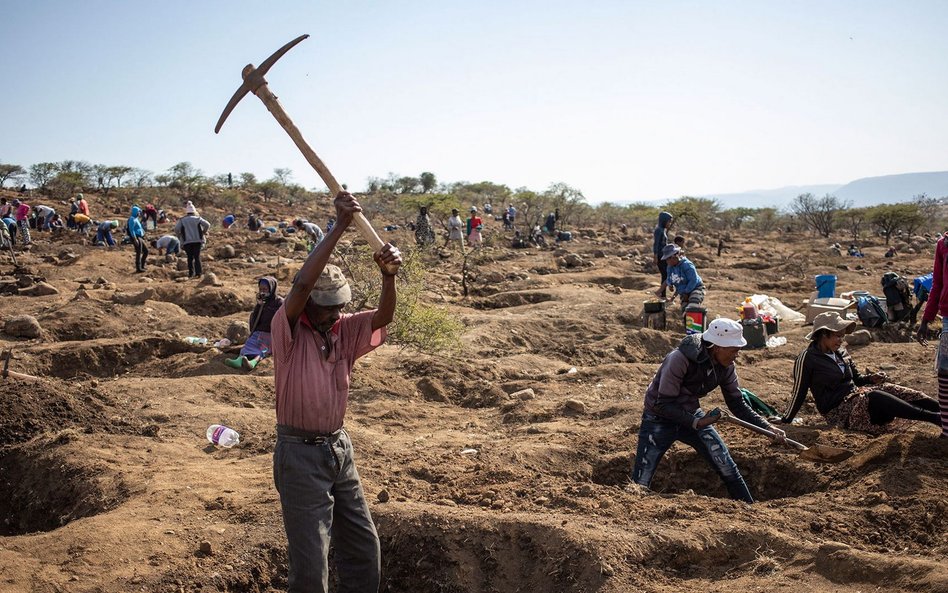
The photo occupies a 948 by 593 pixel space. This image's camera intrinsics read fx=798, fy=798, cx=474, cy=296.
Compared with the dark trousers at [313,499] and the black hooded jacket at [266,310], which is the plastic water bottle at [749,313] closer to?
the black hooded jacket at [266,310]

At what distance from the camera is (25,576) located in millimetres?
3646

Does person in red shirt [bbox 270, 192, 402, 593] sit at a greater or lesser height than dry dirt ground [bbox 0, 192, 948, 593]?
greater

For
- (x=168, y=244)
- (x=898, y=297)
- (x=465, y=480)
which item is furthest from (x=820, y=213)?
(x=465, y=480)

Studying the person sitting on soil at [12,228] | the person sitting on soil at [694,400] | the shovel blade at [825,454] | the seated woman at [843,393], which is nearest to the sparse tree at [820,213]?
the person sitting on soil at [12,228]

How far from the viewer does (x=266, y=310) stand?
24.8ft

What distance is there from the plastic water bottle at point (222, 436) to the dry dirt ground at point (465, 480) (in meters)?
0.07

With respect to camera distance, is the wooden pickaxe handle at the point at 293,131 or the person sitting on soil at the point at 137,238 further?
the person sitting on soil at the point at 137,238

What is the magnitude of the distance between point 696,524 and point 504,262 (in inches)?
582

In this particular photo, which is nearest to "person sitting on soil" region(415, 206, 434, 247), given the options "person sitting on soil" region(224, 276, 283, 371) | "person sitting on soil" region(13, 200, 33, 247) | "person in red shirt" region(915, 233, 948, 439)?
"person sitting on soil" region(224, 276, 283, 371)

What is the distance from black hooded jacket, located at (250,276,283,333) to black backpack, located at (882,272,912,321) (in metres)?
7.28

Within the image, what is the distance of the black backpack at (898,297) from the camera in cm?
982

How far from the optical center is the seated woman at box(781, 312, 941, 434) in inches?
208

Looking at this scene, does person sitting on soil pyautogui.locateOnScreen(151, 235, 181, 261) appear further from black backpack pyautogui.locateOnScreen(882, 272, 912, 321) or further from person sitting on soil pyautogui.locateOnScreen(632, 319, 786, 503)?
person sitting on soil pyautogui.locateOnScreen(632, 319, 786, 503)

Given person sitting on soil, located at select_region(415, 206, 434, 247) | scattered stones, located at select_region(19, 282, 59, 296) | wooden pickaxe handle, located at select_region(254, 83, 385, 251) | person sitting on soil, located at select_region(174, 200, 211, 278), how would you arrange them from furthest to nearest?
1. person sitting on soil, located at select_region(415, 206, 434, 247)
2. person sitting on soil, located at select_region(174, 200, 211, 278)
3. scattered stones, located at select_region(19, 282, 59, 296)
4. wooden pickaxe handle, located at select_region(254, 83, 385, 251)
